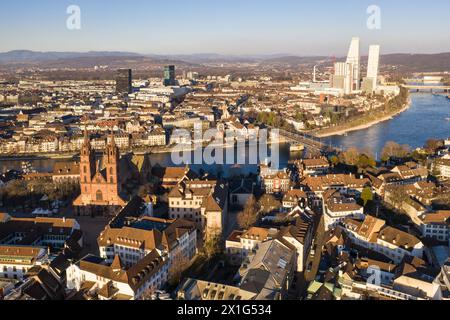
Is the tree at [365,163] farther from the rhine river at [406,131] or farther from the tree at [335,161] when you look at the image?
the rhine river at [406,131]

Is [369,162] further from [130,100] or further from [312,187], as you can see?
[130,100]

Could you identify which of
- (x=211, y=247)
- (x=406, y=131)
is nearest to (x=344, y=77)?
(x=406, y=131)

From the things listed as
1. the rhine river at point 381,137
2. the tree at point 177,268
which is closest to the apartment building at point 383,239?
the tree at point 177,268

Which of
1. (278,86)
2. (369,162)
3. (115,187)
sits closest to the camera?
(115,187)

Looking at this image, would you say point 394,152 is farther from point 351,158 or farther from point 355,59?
point 355,59

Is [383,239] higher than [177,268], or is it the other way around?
[383,239]

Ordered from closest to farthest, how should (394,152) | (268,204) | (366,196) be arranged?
(268,204)
(366,196)
(394,152)

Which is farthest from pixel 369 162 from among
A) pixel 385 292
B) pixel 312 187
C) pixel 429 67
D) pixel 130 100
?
pixel 429 67
